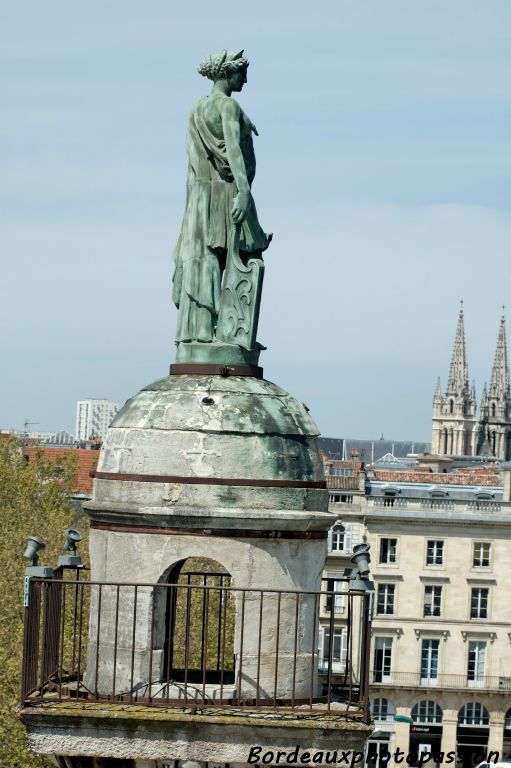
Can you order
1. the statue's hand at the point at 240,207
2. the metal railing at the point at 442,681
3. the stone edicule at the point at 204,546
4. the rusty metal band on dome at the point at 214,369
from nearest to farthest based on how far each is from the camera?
the stone edicule at the point at 204,546
the rusty metal band on dome at the point at 214,369
the statue's hand at the point at 240,207
the metal railing at the point at 442,681

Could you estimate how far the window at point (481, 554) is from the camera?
89750 millimetres

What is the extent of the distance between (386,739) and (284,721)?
80.9 m

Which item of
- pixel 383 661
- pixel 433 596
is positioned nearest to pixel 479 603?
pixel 433 596

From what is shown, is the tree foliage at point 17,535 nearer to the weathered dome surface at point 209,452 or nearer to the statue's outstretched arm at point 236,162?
the weathered dome surface at point 209,452

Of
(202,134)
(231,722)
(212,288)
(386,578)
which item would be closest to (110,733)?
(231,722)

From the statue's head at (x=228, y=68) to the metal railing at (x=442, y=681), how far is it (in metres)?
76.9

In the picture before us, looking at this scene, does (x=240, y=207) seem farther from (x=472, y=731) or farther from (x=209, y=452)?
(x=472, y=731)

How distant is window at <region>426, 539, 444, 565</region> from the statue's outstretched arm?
75.3 meters

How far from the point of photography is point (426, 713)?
93688 mm

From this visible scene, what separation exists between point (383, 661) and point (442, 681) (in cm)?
283

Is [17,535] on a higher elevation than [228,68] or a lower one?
lower

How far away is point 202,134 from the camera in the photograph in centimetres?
1538

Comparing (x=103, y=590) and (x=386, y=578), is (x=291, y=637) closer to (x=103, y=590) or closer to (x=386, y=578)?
(x=103, y=590)

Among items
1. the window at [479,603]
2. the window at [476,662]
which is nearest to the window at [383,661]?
the window at [476,662]
